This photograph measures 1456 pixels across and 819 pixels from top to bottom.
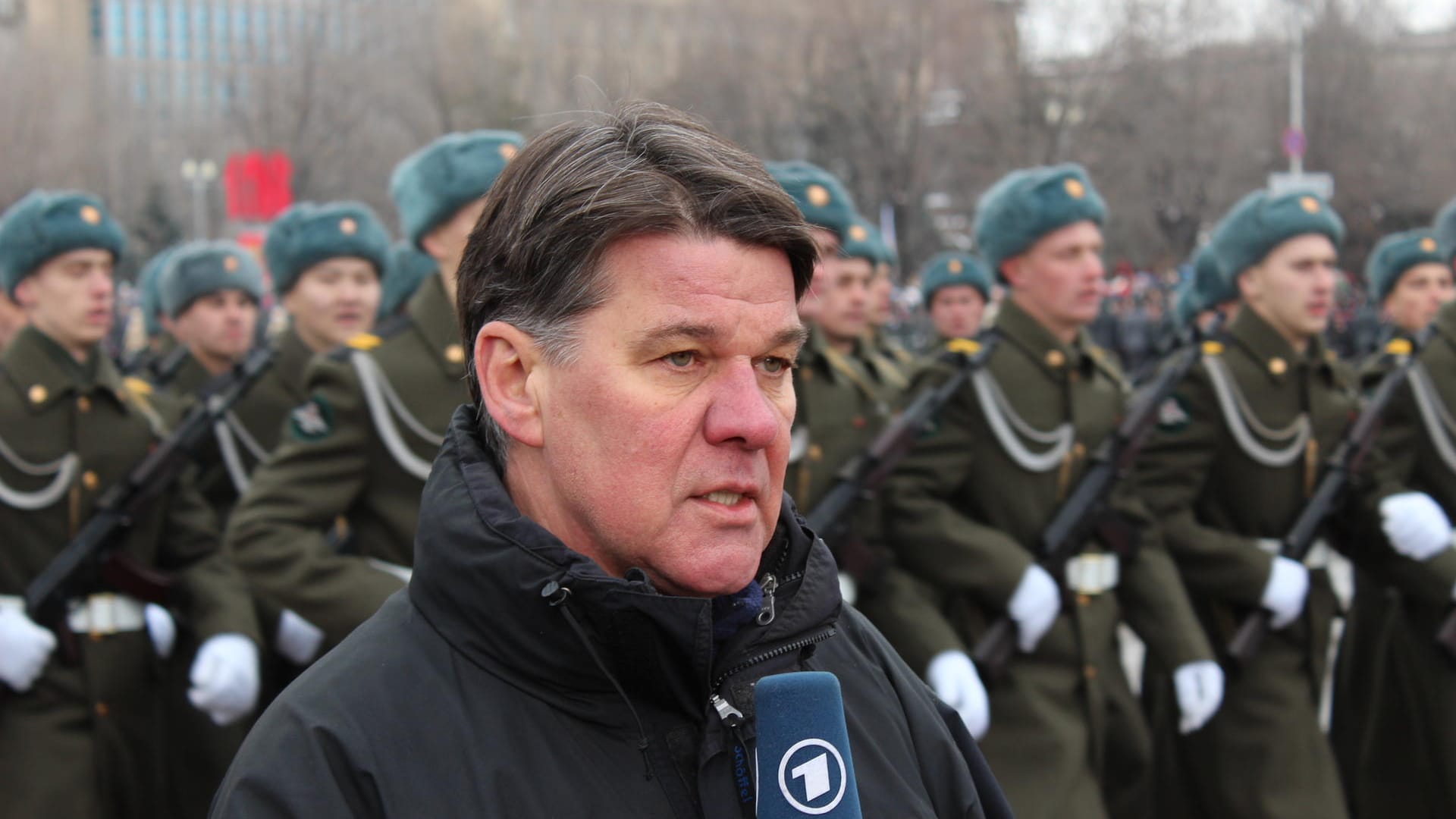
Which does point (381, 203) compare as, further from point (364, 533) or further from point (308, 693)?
point (308, 693)

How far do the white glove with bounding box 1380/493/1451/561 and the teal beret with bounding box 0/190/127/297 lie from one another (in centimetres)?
433

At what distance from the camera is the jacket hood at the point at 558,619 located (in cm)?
164

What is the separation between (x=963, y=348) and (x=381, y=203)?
31.3 metres

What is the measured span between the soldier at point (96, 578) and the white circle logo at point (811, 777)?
3.18 m

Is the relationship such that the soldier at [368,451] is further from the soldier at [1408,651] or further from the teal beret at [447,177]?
the soldier at [1408,651]

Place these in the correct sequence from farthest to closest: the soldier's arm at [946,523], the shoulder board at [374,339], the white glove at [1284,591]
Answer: the white glove at [1284,591] → the soldier's arm at [946,523] → the shoulder board at [374,339]

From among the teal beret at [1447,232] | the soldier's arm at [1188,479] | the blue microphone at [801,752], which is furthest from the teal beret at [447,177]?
the teal beret at [1447,232]

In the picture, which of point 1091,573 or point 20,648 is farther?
point 1091,573

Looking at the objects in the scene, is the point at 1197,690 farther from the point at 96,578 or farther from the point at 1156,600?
the point at 96,578

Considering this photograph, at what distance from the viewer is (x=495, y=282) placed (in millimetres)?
1877

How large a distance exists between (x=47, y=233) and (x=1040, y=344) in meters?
3.20

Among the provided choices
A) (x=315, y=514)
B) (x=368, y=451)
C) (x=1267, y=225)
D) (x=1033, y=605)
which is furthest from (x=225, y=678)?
(x=1267, y=225)

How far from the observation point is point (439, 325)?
4375 millimetres

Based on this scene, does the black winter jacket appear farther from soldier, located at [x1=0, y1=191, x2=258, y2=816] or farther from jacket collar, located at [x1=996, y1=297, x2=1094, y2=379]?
jacket collar, located at [x1=996, y1=297, x2=1094, y2=379]
